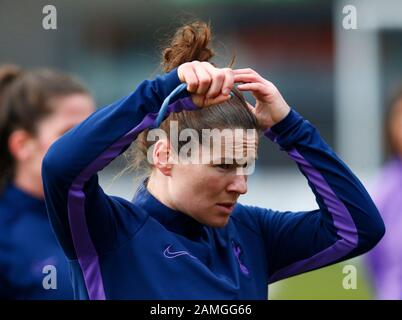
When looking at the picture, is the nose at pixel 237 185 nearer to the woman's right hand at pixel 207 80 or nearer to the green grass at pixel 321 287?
the woman's right hand at pixel 207 80

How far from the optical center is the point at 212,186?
5.88 feet

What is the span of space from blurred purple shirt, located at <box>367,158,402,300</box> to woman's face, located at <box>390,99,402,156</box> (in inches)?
3.3

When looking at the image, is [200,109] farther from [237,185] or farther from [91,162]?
[91,162]

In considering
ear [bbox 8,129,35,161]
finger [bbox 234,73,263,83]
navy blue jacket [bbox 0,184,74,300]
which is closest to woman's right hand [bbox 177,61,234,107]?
finger [bbox 234,73,263,83]

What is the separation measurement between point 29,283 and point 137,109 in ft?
3.08

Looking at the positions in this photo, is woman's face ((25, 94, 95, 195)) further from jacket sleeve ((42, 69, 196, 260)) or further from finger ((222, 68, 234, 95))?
finger ((222, 68, 234, 95))

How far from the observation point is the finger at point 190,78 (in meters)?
1.55

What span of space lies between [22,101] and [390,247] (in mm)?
1441

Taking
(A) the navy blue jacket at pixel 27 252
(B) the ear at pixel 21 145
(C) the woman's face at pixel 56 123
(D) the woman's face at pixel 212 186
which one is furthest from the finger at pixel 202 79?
(B) the ear at pixel 21 145

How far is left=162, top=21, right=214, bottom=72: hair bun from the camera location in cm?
182

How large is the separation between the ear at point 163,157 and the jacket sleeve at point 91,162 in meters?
0.18

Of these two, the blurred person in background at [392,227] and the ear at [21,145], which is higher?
the ear at [21,145]

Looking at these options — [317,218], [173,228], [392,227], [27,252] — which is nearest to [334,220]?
[317,218]

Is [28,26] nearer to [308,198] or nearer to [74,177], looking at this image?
[308,198]
